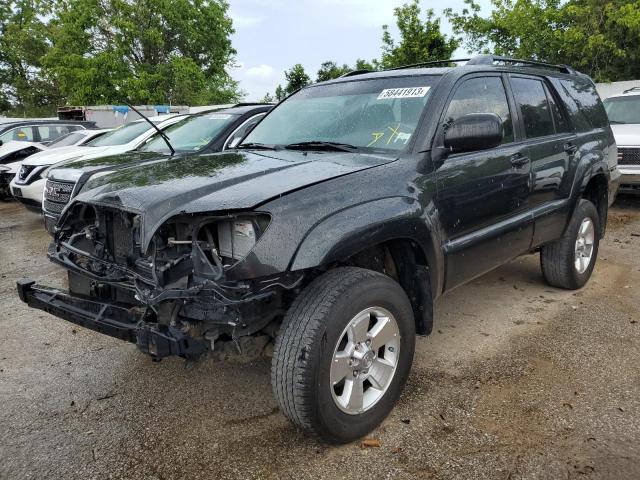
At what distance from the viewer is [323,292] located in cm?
238

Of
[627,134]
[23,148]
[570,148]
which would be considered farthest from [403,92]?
[23,148]

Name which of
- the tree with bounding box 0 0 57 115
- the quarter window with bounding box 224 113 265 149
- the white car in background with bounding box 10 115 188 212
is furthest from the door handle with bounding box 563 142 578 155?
the tree with bounding box 0 0 57 115

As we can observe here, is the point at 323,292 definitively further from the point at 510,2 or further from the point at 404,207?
the point at 510,2

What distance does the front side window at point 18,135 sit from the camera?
12.1m

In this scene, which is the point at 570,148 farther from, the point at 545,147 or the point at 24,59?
the point at 24,59

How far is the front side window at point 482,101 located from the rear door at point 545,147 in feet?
0.59

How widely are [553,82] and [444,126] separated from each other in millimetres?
1746

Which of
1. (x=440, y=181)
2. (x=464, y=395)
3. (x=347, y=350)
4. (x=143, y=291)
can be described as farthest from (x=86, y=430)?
(x=440, y=181)

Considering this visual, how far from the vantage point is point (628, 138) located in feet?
27.2

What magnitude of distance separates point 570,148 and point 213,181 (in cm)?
300

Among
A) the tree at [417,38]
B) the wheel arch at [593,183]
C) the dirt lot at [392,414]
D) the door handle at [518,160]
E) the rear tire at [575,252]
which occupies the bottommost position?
the dirt lot at [392,414]

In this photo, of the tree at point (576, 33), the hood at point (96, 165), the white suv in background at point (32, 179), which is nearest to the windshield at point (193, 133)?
the hood at point (96, 165)

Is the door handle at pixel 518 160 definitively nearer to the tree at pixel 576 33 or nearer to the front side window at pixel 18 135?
the front side window at pixel 18 135

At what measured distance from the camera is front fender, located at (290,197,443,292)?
2.28 metres
